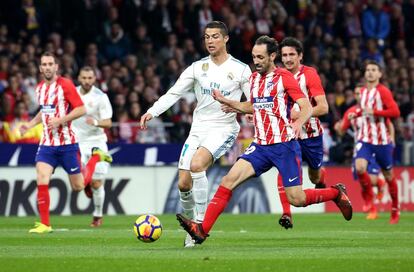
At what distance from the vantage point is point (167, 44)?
26750 millimetres

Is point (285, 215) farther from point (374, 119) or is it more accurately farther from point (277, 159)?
point (374, 119)

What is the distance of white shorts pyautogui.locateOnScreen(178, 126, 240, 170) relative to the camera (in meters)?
12.8

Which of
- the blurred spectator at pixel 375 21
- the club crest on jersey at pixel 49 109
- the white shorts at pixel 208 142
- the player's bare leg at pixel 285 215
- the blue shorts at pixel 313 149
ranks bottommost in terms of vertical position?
the player's bare leg at pixel 285 215

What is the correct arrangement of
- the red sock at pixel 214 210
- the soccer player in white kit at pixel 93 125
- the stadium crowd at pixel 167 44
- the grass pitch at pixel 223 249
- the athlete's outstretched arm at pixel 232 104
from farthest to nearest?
the stadium crowd at pixel 167 44 < the soccer player in white kit at pixel 93 125 < the athlete's outstretched arm at pixel 232 104 < the red sock at pixel 214 210 < the grass pitch at pixel 223 249

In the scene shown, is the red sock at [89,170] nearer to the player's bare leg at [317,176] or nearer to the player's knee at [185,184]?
the player's bare leg at [317,176]

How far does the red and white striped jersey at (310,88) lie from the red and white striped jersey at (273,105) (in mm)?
2525

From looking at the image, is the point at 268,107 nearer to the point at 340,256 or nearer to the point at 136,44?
the point at 340,256

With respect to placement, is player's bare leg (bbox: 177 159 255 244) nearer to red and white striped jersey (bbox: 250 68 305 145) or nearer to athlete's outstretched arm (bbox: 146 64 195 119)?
red and white striped jersey (bbox: 250 68 305 145)

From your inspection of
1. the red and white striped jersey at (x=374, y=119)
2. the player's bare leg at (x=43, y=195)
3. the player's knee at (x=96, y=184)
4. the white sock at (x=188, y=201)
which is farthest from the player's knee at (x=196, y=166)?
the red and white striped jersey at (x=374, y=119)

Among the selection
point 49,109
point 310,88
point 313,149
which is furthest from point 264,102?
point 49,109

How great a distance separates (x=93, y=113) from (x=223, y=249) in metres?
6.85

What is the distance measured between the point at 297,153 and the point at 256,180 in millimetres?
10070

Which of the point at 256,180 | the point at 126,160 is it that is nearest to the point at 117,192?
the point at 126,160

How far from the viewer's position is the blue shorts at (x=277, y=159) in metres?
12.2
